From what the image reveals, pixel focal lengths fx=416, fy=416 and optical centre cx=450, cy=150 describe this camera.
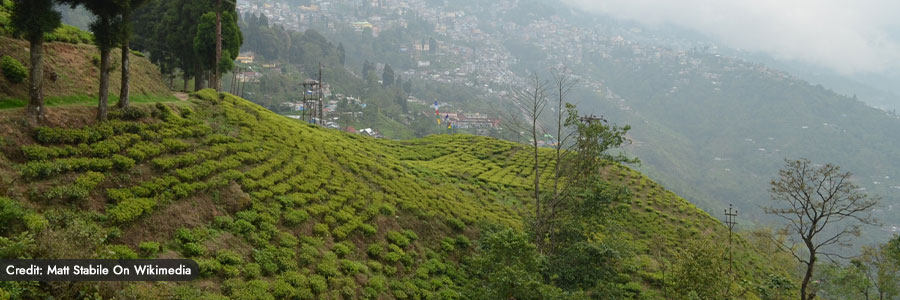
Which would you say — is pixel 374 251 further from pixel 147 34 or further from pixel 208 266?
pixel 147 34

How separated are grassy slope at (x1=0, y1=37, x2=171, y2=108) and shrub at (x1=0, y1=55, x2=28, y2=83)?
0.18 metres

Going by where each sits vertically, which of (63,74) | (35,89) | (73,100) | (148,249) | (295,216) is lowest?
(295,216)

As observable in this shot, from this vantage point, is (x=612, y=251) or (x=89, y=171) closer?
(x=89, y=171)

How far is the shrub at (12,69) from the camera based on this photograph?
14.7m

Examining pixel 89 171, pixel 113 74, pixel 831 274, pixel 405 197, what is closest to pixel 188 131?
pixel 89 171

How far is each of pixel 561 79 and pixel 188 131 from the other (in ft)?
56.4

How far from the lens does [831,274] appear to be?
69.5 ft

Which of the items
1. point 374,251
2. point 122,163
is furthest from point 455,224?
point 122,163

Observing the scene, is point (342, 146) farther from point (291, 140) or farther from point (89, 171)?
point (89, 171)

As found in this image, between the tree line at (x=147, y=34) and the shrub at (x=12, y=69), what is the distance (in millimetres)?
1017

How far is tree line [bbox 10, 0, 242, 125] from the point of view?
13.4 m

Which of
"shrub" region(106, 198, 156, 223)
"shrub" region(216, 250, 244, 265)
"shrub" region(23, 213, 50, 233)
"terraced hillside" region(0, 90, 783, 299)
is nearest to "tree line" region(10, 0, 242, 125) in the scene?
"terraced hillside" region(0, 90, 783, 299)

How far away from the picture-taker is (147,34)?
4003 cm

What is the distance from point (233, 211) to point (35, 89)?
7.05 meters
